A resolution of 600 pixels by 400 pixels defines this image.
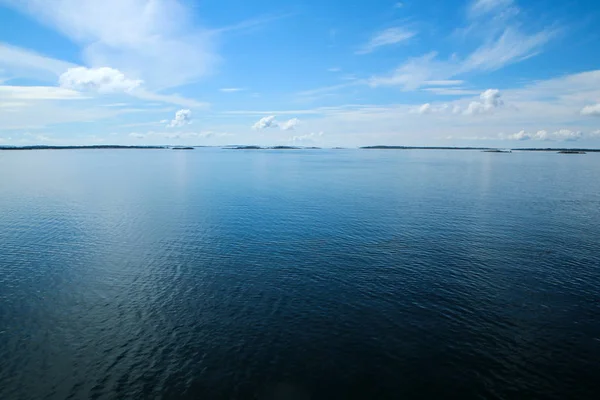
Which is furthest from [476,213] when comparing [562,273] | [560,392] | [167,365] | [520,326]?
[167,365]

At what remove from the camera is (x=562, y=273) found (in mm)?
45375

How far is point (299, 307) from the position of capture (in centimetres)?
3775

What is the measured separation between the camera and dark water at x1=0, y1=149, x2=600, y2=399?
26.9 m

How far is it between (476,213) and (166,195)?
87.8 metres

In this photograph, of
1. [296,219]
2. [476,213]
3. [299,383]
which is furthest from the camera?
[476,213]

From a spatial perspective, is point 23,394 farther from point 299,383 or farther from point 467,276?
point 467,276

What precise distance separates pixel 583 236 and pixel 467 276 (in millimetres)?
32673

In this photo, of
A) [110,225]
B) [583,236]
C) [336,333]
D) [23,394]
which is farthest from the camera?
[110,225]

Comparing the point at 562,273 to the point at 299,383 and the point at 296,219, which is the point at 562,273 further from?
the point at 296,219

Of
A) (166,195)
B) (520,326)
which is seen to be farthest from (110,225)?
(520,326)

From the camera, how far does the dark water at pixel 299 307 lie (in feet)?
88.3

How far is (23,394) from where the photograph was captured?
25016 mm

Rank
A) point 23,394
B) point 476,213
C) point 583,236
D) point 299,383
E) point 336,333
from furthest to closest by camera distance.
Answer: point 476,213, point 583,236, point 336,333, point 299,383, point 23,394

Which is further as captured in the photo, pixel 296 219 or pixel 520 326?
pixel 296 219
